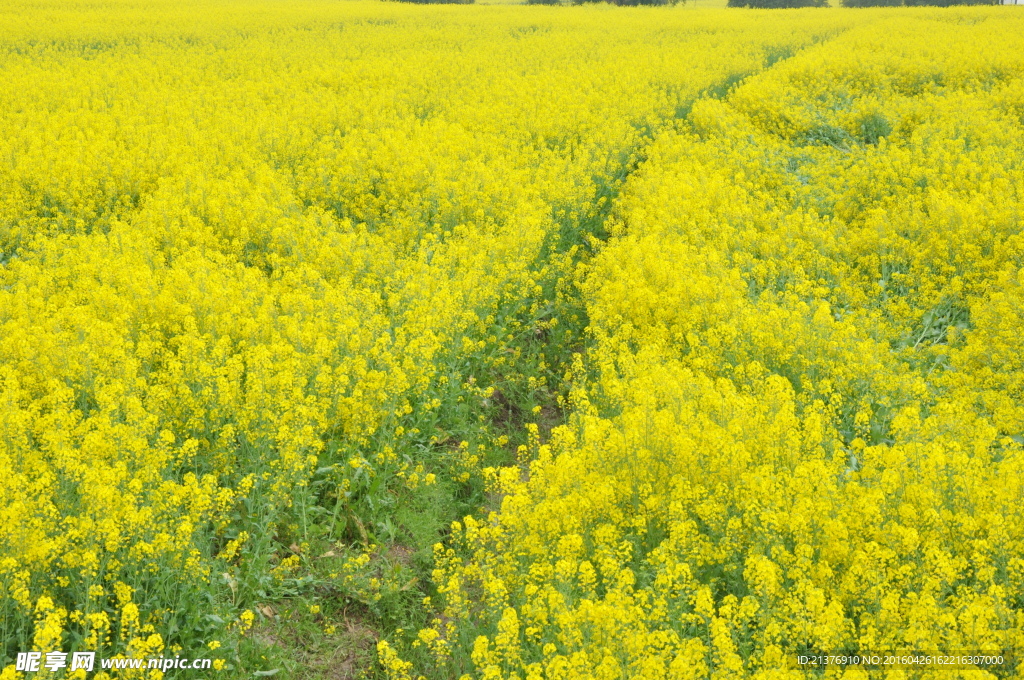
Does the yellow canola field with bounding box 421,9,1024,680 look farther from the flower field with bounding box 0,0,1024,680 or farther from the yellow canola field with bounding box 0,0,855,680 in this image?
the yellow canola field with bounding box 0,0,855,680

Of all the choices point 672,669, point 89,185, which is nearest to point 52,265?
point 89,185

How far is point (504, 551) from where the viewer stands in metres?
4.39

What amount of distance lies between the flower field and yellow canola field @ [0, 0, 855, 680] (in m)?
0.03

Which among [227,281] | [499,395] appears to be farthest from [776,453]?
[227,281]

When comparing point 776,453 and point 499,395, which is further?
point 499,395

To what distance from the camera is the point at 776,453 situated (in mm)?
4664

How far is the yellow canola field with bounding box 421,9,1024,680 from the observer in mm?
3514

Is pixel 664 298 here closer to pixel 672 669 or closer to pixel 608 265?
pixel 608 265

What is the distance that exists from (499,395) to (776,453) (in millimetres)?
3003

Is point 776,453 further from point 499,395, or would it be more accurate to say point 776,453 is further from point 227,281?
point 227,281

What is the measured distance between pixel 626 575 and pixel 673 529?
42 cm

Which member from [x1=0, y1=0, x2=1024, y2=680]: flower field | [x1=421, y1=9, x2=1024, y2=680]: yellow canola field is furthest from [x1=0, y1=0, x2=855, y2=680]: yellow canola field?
[x1=421, y1=9, x2=1024, y2=680]: yellow canola field

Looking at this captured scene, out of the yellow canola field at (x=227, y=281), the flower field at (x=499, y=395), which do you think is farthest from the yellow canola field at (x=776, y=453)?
the yellow canola field at (x=227, y=281)

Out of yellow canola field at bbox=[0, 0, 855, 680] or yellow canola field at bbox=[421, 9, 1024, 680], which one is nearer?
yellow canola field at bbox=[421, 9, 1024, 680]
